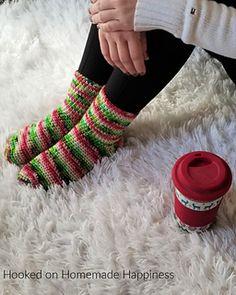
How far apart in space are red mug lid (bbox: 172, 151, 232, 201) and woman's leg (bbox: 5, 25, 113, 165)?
0.28 metres

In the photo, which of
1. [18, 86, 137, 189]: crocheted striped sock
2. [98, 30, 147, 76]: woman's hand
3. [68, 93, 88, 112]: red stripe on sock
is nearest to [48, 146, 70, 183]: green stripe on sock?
[18, 86, 137, 189]: crocheted striped sock

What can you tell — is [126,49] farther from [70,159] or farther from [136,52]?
[70,159]

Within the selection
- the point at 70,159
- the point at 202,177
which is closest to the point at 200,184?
the point at 202,177

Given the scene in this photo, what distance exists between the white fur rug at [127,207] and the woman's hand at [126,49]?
0.20 metres

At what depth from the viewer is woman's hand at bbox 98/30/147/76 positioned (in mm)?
690

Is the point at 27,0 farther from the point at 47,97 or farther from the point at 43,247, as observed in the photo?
the point at 43,247

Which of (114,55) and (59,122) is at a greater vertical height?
(114,55)

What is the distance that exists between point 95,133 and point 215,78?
13.0 inches

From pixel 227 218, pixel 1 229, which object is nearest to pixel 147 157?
pixel 227 218

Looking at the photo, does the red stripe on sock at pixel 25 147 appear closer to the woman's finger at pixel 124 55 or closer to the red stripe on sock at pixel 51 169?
the red stripe on sock at pixel 51 169

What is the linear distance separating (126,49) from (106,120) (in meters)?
0.15

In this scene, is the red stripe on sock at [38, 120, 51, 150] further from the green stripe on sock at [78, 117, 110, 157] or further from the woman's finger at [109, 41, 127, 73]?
the woman's finger at [109, 41, 127, 73]

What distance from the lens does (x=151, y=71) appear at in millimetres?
746

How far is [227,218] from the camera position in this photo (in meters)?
0.75
